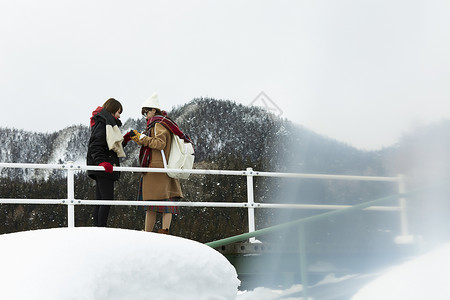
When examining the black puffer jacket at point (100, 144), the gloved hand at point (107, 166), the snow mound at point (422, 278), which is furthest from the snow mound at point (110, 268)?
the gloved hand at point (107, 166)

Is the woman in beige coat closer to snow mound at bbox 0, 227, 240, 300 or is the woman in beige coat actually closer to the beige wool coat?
the beige wool coat

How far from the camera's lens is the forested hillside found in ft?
1.94

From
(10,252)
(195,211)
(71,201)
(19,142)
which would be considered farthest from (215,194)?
(19,142)

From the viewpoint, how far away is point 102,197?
4797mm

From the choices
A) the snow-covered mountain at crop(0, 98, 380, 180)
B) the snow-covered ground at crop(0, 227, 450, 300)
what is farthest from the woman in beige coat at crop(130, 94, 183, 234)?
the snow-covered mountain at crop(0, 98, 380, 180)

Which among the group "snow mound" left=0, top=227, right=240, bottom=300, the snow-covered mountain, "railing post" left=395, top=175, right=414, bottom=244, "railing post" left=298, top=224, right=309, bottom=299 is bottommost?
"snow mound" left=0, top=227, right=240, bottom=300

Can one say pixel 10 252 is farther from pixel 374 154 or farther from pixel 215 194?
pixel 215 194

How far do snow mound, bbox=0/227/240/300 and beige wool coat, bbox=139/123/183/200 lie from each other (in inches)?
119

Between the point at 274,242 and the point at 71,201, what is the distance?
4.60 meters

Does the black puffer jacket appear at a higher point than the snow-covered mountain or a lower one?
lower

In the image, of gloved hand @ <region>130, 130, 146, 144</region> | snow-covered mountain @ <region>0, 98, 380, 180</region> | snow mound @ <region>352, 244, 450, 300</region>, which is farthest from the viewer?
snow-covered mountain @ <region>0, 98, 380, 180</region>

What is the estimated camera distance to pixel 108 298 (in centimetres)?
135

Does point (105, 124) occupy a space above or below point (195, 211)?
above

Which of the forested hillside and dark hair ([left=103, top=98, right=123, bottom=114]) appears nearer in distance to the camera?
the forested hillside
